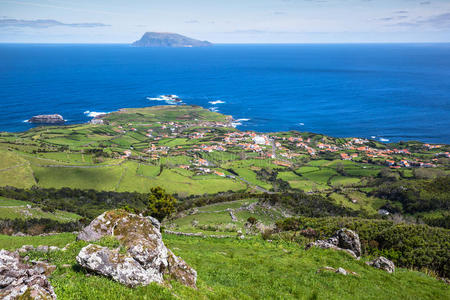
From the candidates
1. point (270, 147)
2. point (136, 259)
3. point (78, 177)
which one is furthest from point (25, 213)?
point (270, 147)

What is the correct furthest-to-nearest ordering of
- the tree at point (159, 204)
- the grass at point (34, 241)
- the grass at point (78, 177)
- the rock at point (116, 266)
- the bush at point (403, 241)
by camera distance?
the grass at point (78, 177) → the tree at point (159, 204) → the bush at point (403, 241) → the grass at point (34, 241) → the rock at point (116, 266)

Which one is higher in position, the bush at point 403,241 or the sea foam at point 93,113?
the bush at point 403,241

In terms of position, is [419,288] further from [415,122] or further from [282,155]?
[415,122]

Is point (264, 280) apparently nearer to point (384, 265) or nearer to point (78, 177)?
point (384, 265)

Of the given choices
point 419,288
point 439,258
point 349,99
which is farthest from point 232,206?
point 349,99

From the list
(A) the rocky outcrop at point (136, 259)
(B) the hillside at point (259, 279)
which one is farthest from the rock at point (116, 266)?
(B) the hillside at point (259, 279)

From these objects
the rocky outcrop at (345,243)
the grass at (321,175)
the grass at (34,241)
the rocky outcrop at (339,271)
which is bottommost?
the grass at (321,175)

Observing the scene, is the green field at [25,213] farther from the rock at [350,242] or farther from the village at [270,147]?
the village at [270,147]

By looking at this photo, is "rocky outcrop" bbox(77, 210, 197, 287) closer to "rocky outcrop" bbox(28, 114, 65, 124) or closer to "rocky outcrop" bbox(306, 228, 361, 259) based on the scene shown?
"rocky outcrop" bbox(306, 228, 361, 259)
